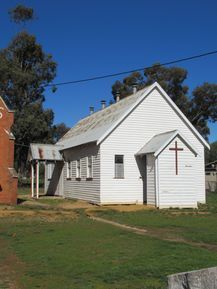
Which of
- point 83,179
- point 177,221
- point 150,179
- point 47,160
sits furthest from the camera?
point 47,160

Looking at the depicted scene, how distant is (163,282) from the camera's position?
27.0ft

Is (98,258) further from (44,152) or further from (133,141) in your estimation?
(44,152)

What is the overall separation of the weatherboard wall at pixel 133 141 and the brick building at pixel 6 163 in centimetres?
500

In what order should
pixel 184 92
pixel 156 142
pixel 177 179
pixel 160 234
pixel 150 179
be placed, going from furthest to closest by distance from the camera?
pixel 184 92 → pixel 156 142 → pixel 150 179 → pixel 177 179 → pixel 160 234

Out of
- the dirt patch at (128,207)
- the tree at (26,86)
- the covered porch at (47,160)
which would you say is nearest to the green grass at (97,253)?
the dirt patch at (128,207)

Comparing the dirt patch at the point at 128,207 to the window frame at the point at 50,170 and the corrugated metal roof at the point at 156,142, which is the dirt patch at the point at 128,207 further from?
the window frame at the point at 50,170

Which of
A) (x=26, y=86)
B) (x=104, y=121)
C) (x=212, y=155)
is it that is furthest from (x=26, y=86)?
(x=212, y=155)

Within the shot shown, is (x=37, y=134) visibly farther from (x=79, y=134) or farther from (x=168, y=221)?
(x=168, y=221)

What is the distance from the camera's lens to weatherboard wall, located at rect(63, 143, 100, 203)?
2786 centimetres

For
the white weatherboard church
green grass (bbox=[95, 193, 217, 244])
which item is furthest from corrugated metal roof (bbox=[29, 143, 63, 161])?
green grass (bbox=[95, 193, 217, 244])

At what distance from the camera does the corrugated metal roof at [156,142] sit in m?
25.8

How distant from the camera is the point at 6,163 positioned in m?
27.0

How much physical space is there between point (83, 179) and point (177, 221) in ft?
40.2

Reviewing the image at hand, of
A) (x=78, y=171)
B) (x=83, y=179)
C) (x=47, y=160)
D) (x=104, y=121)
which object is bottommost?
(x=83, y=179)
